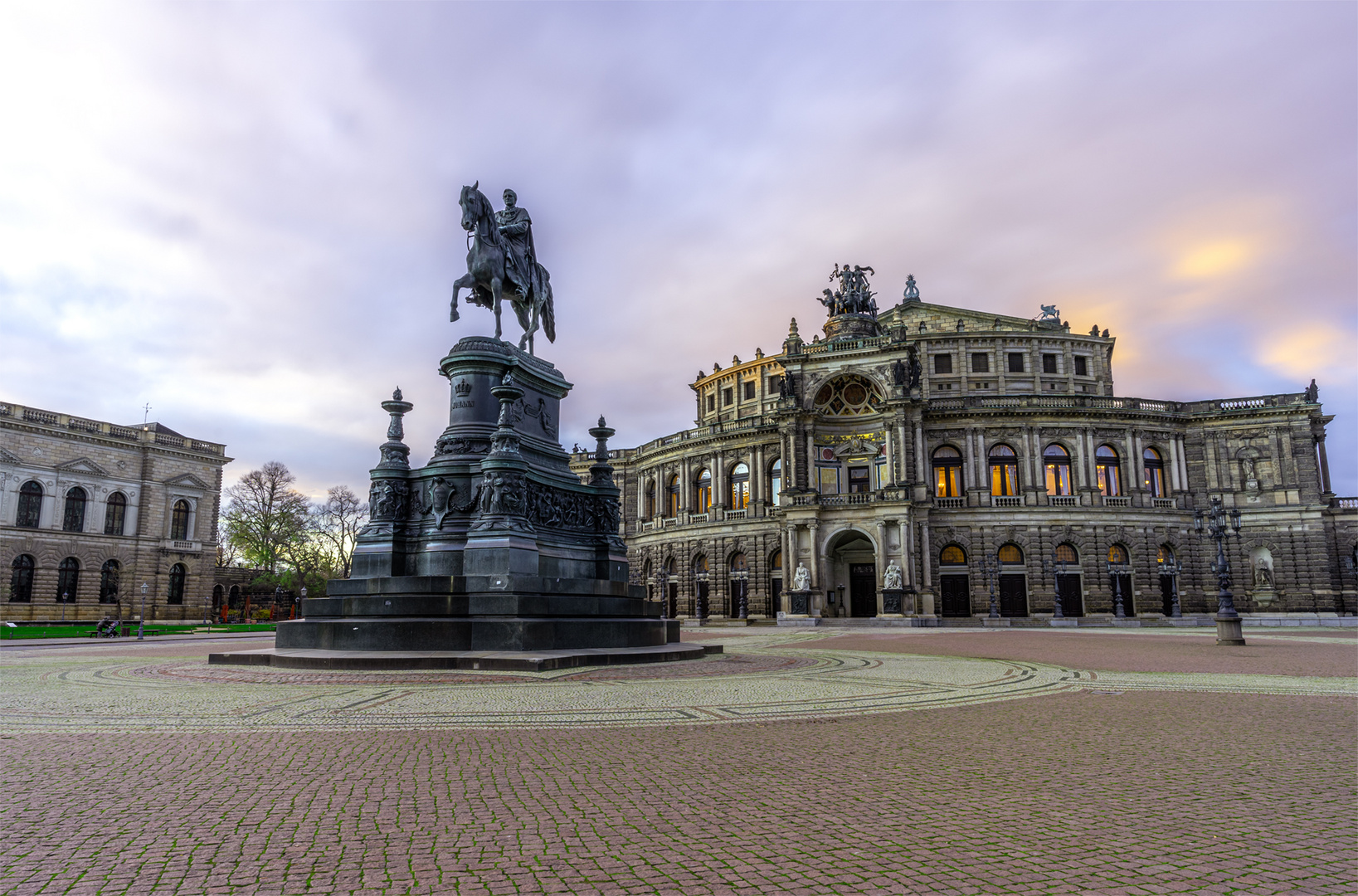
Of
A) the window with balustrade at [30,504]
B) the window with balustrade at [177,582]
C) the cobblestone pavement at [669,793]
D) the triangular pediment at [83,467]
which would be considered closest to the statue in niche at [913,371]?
the cobblestone pavement at [669,793]

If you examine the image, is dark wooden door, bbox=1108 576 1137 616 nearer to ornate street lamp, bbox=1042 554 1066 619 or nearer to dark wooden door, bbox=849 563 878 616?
ornate street lamp, bbox=1042 554 1066 619

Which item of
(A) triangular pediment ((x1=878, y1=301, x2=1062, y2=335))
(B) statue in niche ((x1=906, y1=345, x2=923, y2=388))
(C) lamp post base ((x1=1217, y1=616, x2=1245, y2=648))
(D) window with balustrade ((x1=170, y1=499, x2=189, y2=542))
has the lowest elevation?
(C) lamp post base ((x1=1217, y1=616, x2=1245, y2=648))

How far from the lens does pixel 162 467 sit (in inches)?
2297

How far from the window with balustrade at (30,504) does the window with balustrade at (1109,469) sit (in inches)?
2652

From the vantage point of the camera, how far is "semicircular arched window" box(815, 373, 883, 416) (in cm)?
5222

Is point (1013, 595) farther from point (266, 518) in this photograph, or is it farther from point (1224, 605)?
point (266, 518)

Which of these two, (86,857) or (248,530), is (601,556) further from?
(248,530)

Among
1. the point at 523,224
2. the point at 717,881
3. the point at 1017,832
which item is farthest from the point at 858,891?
the point at 523,224

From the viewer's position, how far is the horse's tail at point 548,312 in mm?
Answer: 20109

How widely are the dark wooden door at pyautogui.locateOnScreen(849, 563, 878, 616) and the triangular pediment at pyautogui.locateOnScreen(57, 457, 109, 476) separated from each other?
1987 inches

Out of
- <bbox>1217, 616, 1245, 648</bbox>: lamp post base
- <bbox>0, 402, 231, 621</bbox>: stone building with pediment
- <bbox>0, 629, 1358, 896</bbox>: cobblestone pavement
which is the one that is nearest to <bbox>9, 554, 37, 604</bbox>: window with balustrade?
<bbox>0, 402, 231, 621</bbox>: stone building with pediment

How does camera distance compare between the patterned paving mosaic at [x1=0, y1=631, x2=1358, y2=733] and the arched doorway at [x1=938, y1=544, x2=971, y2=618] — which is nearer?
the patterned paving mosaic at [x1=0, y1=631, x2=1358, y2=733]

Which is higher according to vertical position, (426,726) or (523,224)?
(523,224)

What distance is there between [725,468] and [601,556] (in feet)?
131
